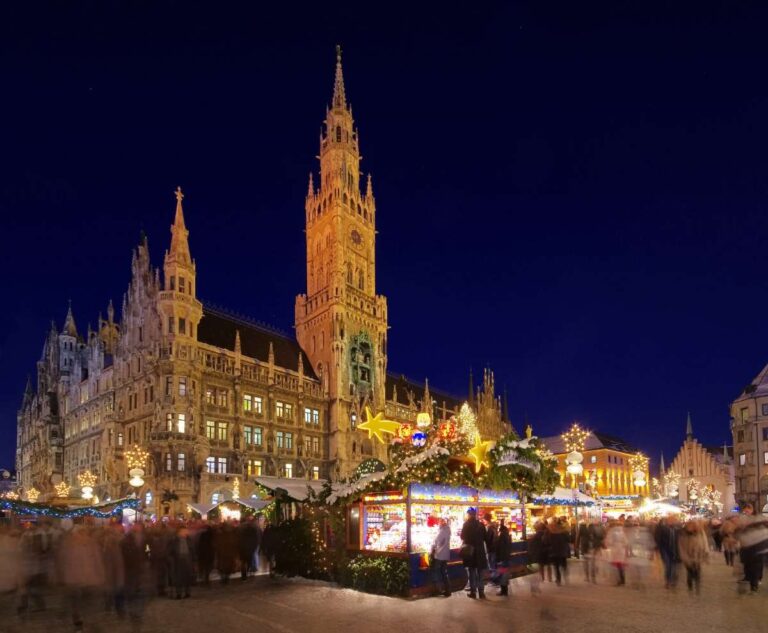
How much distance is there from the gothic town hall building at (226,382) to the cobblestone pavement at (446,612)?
35.6 metres

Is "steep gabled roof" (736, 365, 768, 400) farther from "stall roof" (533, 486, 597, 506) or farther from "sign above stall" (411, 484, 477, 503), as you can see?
"sign above stall" (411, 484, 477, 503)

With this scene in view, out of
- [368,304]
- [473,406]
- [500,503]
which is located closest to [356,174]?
[368,304]

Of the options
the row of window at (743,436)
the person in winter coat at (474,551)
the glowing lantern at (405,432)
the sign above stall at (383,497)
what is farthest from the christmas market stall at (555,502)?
the row of window at (743,436)

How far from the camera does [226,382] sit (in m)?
56.9

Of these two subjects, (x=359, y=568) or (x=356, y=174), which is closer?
(x=359, y=568)

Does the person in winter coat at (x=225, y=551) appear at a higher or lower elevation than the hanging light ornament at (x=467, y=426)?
lower

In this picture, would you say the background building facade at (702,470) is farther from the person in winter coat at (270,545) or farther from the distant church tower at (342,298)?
the person in winter coat at (270,545)

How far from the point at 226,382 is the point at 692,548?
147 feet

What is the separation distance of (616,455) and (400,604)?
99929 millimetres

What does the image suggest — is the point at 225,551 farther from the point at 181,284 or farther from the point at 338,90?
the point at 338,90

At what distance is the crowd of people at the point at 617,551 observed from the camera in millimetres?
16875

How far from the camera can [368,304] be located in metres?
74.3

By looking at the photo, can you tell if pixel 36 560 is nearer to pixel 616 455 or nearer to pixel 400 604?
pixel 400 604

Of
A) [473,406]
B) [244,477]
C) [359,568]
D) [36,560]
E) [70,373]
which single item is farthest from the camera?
[473,406]
